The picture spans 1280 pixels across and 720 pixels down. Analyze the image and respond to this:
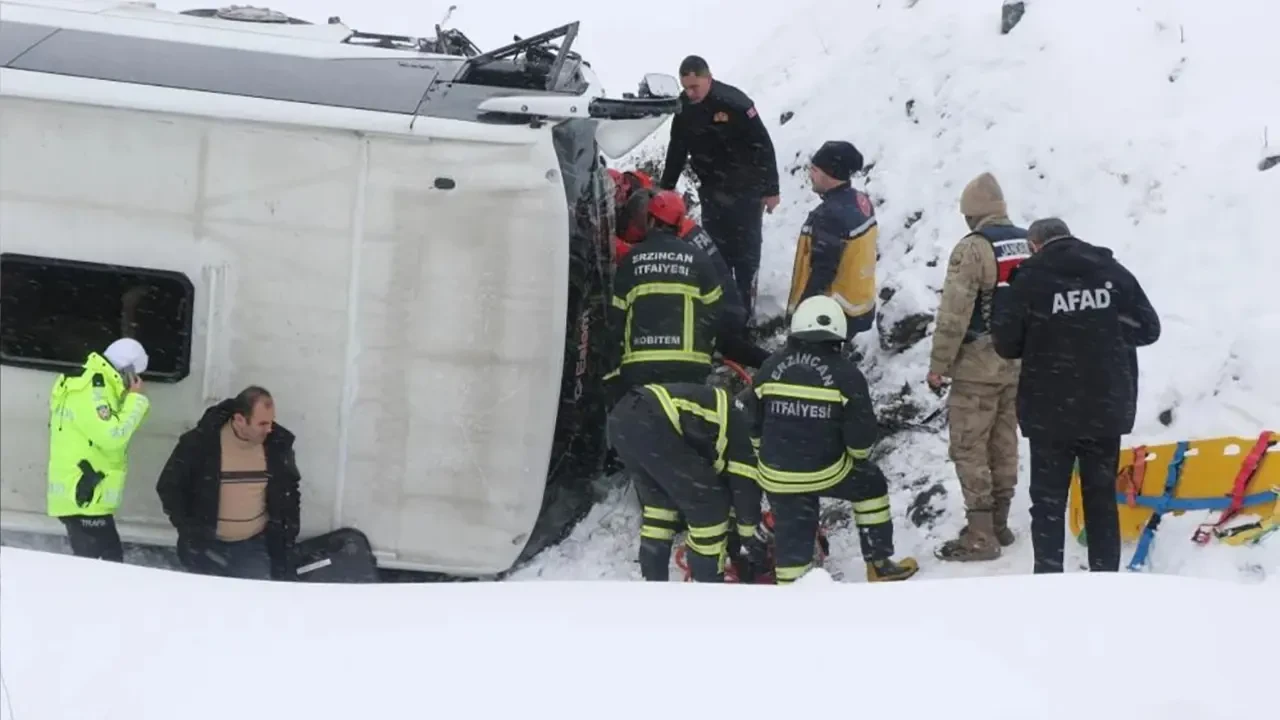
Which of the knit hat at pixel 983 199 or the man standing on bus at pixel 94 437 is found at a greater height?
the knit hat at pixel 983 199

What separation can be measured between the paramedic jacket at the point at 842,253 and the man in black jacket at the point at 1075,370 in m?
1.32

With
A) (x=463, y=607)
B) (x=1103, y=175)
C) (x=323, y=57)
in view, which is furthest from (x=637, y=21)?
(x=463, y=607)

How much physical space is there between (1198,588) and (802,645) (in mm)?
1426

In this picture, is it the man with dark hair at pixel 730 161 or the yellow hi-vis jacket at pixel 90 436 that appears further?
the man with dark hair at pixel 730 161

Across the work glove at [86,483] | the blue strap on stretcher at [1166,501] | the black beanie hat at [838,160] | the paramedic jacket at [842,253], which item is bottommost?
the work glove at [86,483]

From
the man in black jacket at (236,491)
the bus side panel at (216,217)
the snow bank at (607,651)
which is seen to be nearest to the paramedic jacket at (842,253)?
the bus side panel at (216,217)

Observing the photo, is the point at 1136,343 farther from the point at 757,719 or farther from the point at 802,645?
the point at 757,719

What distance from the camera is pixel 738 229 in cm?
856

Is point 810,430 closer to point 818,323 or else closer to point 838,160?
point 818,323

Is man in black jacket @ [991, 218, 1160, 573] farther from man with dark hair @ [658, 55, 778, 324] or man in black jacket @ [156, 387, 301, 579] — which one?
man in black jacket @ [156, 387, 301, 579]

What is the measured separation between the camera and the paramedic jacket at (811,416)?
20.7 feet

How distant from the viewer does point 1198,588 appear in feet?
15.1

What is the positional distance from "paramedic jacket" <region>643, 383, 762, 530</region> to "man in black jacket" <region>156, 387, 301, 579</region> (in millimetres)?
1782

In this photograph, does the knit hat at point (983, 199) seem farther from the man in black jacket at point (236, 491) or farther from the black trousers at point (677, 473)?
the man in black jacket at point (236, 491)
